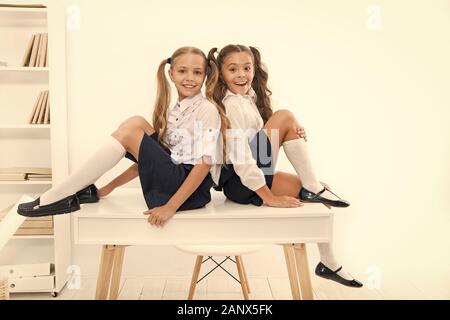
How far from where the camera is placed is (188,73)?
1.86 metres

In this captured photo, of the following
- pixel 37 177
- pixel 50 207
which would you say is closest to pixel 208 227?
pixel 50 207

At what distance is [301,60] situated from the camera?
8.72 feet

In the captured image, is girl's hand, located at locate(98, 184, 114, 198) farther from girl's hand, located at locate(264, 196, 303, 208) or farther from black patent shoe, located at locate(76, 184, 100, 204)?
girl's hand, located at locate(264, 196, 303, 208)

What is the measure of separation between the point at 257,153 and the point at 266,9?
1.04 m

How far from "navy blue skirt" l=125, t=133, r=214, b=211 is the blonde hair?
98 mm

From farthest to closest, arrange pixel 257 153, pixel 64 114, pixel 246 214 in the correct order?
pixel 64 114 < pixel 257 153 < pixel 246 214

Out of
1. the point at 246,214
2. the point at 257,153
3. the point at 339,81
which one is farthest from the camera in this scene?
the point at 339,81

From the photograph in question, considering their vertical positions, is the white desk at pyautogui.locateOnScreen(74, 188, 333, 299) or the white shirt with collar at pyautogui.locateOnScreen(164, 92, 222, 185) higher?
the white shirt with collar at pyautogui.locateOnScreen(164, 92, 222, 185)

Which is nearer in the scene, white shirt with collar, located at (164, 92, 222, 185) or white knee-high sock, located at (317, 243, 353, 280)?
white shirt with collar, located at (164, 92, 222, 185)

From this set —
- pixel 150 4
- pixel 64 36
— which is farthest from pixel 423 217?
pixel 64 36

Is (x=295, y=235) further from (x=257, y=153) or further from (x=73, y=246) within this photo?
(x=73, y=246)

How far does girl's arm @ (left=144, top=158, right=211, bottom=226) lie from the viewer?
173 cm

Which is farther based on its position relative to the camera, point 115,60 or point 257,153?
point 115,60

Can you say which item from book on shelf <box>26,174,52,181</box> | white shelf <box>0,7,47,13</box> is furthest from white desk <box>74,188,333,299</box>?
white shelf <box>0,7,47,13</box>
